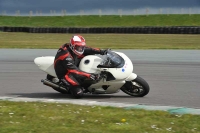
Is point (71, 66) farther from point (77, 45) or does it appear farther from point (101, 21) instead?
point (101, 21)

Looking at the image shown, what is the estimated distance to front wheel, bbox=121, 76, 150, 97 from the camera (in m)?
9.15

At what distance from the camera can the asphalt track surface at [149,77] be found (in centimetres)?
913

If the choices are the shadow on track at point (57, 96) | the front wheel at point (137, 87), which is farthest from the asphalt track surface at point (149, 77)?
the front wheel at point (137, 87)

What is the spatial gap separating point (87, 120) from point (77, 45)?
8.44 feet

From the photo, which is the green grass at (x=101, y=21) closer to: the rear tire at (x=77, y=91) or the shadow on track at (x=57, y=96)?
the shadow on track at (x=57, y=96)

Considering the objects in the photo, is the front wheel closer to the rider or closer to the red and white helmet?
the rider

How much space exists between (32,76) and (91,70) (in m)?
3.92

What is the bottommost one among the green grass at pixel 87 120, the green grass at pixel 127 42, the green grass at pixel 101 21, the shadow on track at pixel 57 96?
the green grass at pixel 87 120

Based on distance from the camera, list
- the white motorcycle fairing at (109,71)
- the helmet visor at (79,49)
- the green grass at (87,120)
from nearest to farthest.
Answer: the green grass at (87,120) < the white motorcycle fairing at (109,71) < the helmet visor at (79,49)

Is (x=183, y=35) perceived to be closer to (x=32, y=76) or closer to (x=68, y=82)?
(x=32, y=76)

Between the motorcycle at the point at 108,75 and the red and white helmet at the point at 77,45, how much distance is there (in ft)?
0.54

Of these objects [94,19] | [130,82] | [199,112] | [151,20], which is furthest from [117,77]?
[94,19]

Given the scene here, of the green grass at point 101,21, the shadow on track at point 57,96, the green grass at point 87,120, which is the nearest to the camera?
the green grass at point 87,120

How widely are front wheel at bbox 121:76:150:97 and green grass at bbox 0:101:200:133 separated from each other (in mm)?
1621
